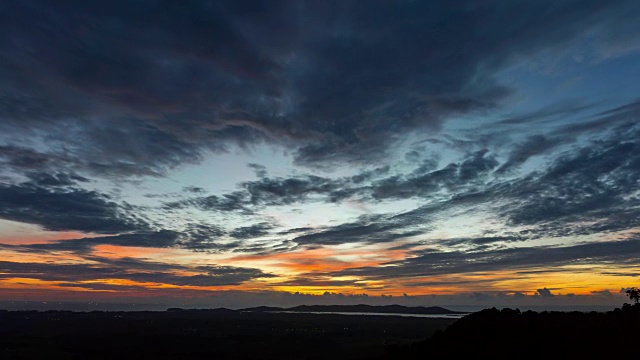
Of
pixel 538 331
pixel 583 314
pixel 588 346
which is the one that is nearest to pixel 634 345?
pixel 588 346

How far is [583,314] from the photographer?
70.4 m

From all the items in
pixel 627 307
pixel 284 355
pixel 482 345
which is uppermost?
pixel 627 307

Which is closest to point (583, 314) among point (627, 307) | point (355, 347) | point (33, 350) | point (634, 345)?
point (627, 307)

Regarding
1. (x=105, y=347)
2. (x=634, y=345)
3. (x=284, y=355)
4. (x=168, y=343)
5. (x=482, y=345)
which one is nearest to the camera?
(x=634, y=345)

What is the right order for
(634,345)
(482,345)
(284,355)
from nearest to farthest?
(634,345) < (482,345) < (284,355)

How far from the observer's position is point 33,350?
151 meters

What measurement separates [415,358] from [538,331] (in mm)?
18612

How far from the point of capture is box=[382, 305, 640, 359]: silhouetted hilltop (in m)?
55.3

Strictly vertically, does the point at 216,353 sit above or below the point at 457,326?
below

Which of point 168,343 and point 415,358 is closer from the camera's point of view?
point 415,358

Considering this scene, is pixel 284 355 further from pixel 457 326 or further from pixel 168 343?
pixel 457 326

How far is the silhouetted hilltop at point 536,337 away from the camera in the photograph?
5528 cm

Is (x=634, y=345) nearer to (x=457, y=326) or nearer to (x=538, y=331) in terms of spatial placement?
(x=538, y=331)

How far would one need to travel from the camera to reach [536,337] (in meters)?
61.4
